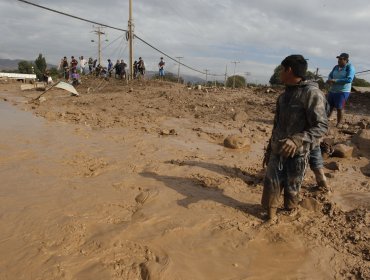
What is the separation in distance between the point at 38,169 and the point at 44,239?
6.25ft

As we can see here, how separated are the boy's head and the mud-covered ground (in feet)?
4.42

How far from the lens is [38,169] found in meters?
4.68

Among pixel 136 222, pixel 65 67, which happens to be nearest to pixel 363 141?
pixel 136 222

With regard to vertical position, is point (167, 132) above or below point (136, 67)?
below

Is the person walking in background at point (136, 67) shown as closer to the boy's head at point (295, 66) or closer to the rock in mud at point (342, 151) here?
the rock in mud at point (342, 151)

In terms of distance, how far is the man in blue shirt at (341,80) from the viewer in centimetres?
674

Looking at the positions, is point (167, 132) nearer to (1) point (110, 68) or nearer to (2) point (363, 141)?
(2) point (363, 141)

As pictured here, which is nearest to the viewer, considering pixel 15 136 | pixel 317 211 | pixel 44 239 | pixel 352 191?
pixel 44 239

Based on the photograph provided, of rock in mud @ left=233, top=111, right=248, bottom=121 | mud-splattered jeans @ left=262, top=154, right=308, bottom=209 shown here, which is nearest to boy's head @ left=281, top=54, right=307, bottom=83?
mud-splattered jeans @ left=262, top=154, right=308, bottom=209

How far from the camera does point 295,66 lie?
10.5ft

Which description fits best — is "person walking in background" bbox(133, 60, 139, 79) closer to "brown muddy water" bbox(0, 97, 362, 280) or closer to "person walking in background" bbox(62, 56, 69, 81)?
"person walking in background" bbox(62, 56, 69, 81)

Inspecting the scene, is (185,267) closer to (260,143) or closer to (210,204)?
(210,204)

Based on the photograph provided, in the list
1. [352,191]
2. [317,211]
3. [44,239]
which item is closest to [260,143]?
[352,191]

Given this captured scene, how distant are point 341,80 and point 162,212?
15.7ft
